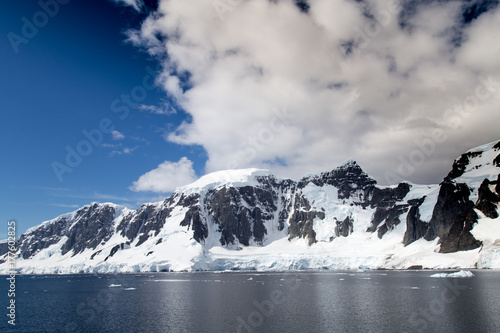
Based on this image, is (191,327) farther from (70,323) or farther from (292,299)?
(292,299)

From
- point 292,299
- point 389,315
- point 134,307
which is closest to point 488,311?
point 389,315

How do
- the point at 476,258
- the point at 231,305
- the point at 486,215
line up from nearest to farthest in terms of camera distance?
the point at 231,305, the point at 476,258, the point at 486,215

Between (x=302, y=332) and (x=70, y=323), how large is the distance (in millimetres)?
40767

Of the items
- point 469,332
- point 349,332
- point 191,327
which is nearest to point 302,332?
point 349,332

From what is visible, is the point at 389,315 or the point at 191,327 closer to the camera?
the point at 191,327

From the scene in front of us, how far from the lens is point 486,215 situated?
196 meters

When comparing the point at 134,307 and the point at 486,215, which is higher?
the point at 486,215

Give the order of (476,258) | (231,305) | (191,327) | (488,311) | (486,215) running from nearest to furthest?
(191,327) < (488,311) < (231,305) < (476,258) < (486,215)

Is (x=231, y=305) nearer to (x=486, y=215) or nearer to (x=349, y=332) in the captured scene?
(x=349, y=332)

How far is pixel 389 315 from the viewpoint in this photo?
56656 millimetres

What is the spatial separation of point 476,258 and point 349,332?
17585cm

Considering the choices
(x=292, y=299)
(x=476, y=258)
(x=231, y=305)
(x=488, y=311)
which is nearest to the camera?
(x=488, y=311)

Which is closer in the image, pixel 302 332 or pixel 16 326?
pixel 302 332

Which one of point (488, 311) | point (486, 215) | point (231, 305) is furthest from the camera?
point (486, 215)
